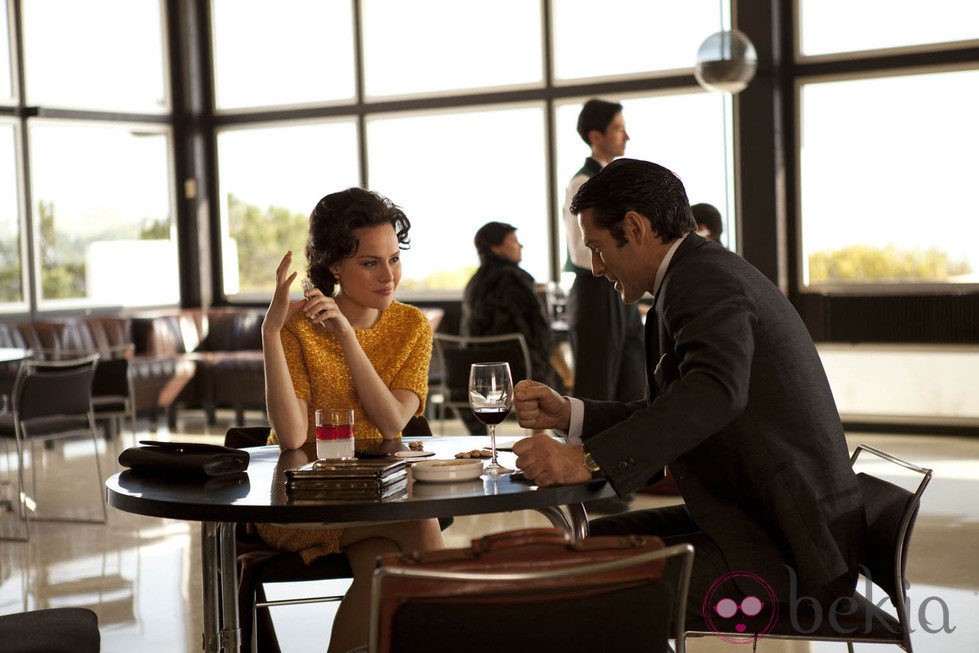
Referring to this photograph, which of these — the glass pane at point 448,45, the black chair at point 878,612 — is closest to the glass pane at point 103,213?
the glass pane at point 448,45

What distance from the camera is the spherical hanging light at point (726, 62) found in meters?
6.08

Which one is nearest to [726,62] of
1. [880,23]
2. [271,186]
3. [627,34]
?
[880,23]

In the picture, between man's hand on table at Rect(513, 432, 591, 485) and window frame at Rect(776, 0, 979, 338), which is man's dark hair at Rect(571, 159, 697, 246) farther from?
window frame at Rect(776, 0, 979, 338)

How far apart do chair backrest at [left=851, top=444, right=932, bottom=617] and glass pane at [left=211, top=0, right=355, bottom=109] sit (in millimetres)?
8740

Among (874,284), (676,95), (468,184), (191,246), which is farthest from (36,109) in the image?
(874,284)

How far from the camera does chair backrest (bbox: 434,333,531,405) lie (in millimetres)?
5883

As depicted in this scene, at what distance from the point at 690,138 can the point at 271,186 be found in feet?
13.0

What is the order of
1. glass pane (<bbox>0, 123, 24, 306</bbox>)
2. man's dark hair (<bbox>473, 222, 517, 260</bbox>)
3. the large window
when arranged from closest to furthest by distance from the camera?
1. man's dark hair (<bbox>473, 222, 517, 260</bbox>)
2. the large window
3. glass pane (<bbox>0, 123, 24, 306</bbox>)

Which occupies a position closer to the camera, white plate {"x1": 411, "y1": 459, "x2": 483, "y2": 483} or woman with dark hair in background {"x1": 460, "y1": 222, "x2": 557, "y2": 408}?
white plate {"x1": 411, "y1": 459, "x2": 483, "y2": 483}

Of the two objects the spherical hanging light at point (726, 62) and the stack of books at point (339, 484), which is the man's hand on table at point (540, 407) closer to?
the stack of books at point (339, 484)

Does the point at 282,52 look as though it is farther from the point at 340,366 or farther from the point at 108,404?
the point at 340,366

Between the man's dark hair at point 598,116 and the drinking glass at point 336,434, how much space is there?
3.08m

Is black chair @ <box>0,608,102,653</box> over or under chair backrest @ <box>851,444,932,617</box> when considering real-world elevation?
under

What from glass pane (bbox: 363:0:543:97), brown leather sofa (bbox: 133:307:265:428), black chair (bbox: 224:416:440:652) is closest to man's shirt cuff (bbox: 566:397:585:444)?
black chair (bbox: 224:416:440:652)
